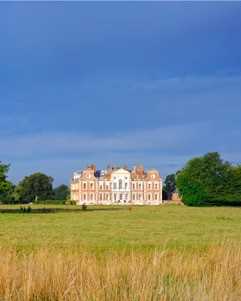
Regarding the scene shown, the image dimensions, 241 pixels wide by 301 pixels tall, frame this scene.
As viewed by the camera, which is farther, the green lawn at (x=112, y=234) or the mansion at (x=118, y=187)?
the mansion at (x=118, y=187)

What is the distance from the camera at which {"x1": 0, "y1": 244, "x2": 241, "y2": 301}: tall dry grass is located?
21.7 ft

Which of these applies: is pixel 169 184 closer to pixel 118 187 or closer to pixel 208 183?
pixel 118 187

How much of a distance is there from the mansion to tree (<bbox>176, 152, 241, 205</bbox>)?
19610 millimetres

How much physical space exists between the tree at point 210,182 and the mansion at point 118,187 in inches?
772

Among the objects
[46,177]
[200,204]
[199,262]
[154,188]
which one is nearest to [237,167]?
[200,204]

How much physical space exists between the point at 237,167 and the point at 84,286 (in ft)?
375

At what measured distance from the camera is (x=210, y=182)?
378 feet

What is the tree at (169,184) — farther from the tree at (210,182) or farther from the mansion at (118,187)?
the tree at (210,182)

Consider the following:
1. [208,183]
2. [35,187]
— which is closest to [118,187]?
[35,187]

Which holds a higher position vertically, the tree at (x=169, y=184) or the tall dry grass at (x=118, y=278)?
the tree at (x=169, y=184)

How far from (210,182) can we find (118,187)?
31111 millimetres

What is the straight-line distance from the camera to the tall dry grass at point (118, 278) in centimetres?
661

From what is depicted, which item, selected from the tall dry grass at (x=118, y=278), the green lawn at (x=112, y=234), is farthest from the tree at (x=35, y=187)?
the tall dry grass at (x=118, y=278)

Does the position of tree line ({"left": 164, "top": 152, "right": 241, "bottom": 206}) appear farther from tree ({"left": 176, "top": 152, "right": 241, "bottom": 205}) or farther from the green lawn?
the green lawn
